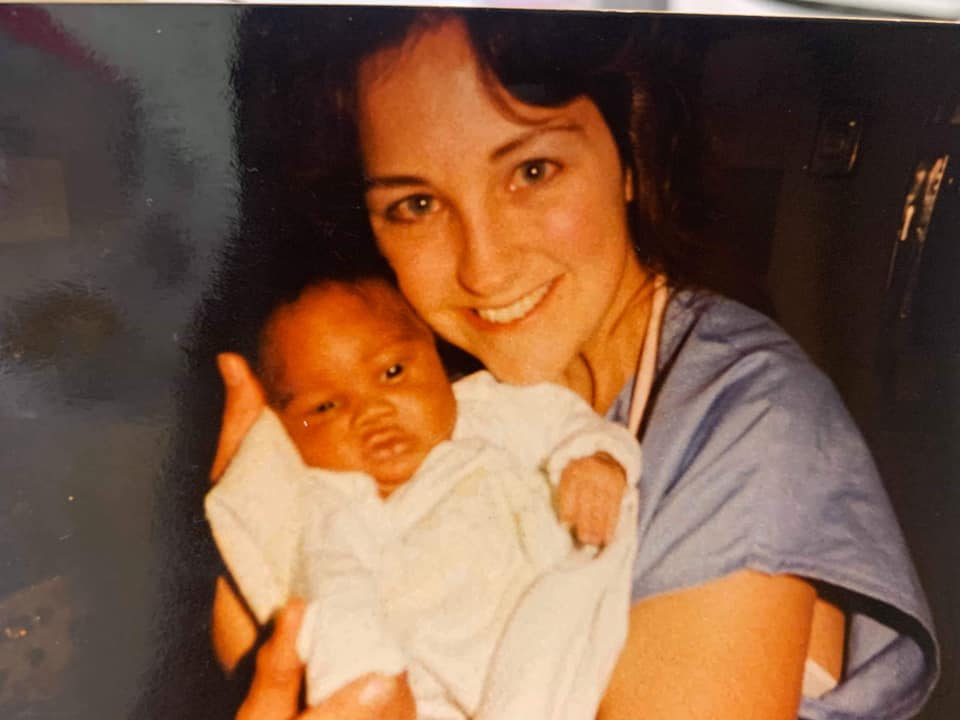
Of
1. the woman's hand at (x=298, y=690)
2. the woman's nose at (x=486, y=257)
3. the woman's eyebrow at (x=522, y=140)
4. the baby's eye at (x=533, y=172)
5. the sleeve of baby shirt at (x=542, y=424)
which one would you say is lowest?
the woman's hand at (x=298, y=690)

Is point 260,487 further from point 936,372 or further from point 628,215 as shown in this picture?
point 936,372

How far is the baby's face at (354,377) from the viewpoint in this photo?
23.0 inches

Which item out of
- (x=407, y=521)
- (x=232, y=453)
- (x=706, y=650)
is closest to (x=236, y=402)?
(x=232, y=453)

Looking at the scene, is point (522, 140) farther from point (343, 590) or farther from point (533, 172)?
point (343, 590)

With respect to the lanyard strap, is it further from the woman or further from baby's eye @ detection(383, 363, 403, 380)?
baby's eye @ detection(383, 363, 403, 380)

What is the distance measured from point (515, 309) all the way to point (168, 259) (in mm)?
280

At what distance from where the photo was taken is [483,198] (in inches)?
23.5

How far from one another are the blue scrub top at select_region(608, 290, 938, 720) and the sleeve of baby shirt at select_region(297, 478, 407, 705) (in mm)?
202

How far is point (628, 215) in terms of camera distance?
1.99ft

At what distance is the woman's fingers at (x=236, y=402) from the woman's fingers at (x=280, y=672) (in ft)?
0.43

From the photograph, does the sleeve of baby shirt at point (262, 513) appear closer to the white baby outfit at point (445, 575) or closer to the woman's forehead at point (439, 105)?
the white baby outfit at point (445, 575)

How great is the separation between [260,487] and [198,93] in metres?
0.31

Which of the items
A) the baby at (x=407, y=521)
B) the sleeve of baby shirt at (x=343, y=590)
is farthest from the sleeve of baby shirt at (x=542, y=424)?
the sleeve of baby shirt at (x=343, y=590)

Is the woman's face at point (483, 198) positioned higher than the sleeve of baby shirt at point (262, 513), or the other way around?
the woman's face at point (483, 198)
